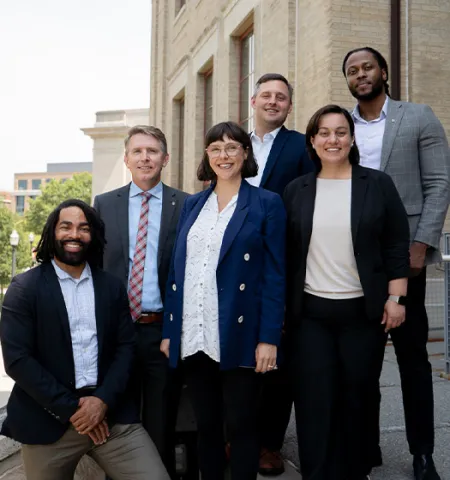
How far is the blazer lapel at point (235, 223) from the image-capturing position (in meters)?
2.96

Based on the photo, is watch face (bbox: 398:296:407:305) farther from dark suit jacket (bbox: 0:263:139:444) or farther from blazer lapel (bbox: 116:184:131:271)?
blazer lapel (bbox: 116:184:131:271)

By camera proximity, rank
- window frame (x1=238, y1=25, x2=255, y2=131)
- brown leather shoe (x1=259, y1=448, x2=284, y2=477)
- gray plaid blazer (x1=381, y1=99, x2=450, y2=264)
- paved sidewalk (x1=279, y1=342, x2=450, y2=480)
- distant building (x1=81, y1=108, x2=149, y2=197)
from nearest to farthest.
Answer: gray plaid blazer (x1=381, y1=99, x2=450, y2=264) < paved sidewalk (x1=279, y1=342, x2=450, y2=480) < brown leather shoe (x1=259, y1=448, x2=284, y2=477) < window frame (x1=238, y1=25, x2=255, y2=131) < distant building (x1=81, y1=108, x2=149, y2=197)

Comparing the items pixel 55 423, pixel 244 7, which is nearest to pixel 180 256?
pixel 55 423

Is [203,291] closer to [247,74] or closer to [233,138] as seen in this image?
[233,138]

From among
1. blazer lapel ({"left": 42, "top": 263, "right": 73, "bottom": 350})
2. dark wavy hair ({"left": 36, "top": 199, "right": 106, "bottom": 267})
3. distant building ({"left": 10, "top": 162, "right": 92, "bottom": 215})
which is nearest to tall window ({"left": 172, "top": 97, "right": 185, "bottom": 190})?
dark wavy hair ({"left": 36, "top": 199, "right": 106, "bottom": 267})

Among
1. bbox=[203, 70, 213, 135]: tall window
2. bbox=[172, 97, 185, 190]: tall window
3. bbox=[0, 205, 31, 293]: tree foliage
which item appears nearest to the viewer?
bbox=[203, 70, 213, 135]: tall window

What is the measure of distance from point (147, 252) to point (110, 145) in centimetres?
3777

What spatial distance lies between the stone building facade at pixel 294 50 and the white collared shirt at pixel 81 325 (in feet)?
21.3

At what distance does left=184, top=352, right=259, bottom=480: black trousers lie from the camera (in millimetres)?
2910

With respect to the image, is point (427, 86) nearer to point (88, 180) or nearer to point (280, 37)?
point (280, 37)

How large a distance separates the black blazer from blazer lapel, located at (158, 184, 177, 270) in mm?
870

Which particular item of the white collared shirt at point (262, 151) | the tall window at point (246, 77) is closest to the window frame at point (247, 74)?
the tall window at point (246, 77)

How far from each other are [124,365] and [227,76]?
1204 cm

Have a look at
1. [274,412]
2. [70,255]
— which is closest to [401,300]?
[274,412]
